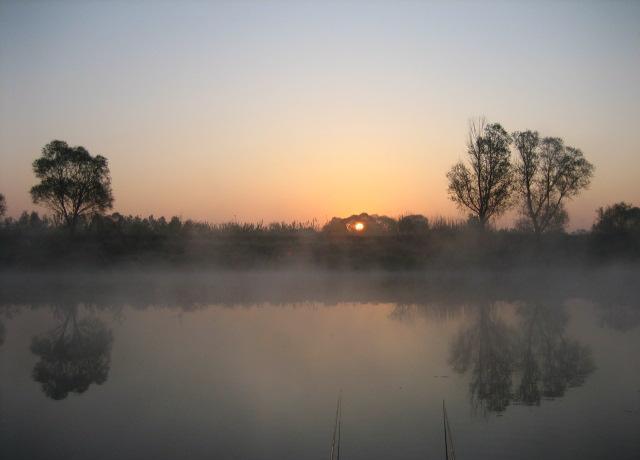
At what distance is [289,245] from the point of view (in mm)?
39938

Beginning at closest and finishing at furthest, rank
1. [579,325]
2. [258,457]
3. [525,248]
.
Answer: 1. [258,457]
2. [579,325]
3. [525,248]

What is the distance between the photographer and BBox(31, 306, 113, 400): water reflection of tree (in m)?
9.87

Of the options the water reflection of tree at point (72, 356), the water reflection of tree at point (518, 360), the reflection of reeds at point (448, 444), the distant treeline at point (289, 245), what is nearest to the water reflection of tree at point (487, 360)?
the water reflection of tree at point (518, 360)

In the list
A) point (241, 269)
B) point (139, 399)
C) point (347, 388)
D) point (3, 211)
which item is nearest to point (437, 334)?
point (347, 388)

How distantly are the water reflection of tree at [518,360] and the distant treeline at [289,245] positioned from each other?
74.7ft

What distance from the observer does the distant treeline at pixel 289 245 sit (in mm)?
37438

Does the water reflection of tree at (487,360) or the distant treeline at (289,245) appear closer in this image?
A: the water reflection of tree at (487,360)

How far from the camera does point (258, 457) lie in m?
6.39

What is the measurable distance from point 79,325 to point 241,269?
21.0 metres

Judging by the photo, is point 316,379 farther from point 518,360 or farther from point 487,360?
point 518,360

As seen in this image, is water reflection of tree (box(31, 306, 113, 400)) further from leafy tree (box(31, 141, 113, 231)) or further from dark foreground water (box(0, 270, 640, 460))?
leafy tree (box(31, 141, 113, 231))

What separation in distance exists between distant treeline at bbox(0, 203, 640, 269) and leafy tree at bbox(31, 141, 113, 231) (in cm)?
117

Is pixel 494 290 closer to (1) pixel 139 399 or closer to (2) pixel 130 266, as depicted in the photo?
(1) pixel 139 399

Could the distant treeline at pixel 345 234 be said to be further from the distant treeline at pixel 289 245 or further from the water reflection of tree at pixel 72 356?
the water reflection of tree at pixel 72 356
